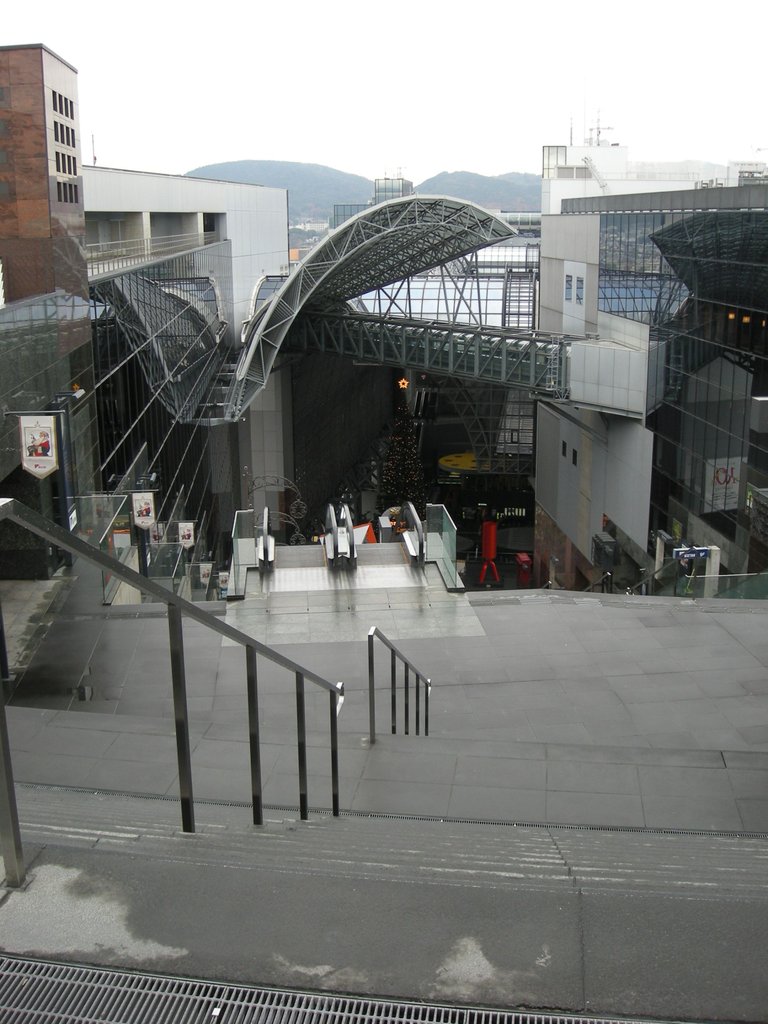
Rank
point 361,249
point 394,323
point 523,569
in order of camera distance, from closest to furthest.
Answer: point 361,249
point 394,323
point 523,569

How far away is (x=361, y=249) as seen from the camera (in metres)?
37.6

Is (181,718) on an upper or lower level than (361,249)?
lower

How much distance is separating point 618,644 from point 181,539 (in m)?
14.2

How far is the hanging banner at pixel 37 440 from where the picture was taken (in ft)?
45.6

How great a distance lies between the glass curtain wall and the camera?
65.8 feet

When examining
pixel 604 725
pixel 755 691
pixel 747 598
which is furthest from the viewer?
pixel 747 598

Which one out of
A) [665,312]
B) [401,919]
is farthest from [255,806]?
[665,312]

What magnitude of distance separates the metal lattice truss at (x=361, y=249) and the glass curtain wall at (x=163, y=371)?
4.71 ft

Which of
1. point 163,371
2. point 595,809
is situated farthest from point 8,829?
point 163,371

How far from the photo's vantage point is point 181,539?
23.8 meters

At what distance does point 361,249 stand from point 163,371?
546 inches

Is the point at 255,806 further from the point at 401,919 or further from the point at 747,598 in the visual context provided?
the point at 747,598

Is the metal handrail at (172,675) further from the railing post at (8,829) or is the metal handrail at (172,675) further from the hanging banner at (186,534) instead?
the hanging banner at (186,534)

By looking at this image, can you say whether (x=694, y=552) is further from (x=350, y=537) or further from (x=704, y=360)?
(x=350, y=537)
